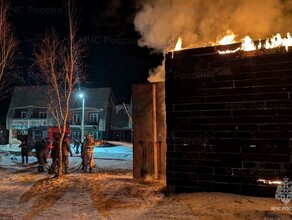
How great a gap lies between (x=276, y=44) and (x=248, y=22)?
127 inches

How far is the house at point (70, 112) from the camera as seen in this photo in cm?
4744

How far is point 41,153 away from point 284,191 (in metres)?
10.9

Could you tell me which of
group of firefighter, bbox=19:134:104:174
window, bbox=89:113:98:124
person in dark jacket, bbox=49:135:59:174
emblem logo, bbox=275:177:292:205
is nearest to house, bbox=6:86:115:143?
window, bbox=89:113:98:124

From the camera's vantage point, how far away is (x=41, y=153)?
14.8 metres

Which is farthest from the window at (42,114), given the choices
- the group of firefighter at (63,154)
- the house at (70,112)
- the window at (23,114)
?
the group of firefighter at (63,154)

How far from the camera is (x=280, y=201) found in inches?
282

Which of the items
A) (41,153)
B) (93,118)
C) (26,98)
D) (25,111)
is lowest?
(41,153)

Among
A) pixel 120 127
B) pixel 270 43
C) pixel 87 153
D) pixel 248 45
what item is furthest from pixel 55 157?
pixel 120 127

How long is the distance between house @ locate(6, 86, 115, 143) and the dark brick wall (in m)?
38.7

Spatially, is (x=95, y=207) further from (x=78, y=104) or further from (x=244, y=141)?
(x=78, y=104)

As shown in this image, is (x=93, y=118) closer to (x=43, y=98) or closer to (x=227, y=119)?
(x=43, y=98)

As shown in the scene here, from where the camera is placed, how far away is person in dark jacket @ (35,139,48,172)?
1468 cm

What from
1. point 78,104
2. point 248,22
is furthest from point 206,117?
point 78,104

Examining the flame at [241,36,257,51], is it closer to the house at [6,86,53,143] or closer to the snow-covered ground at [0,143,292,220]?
the snow-covered ground at [0,143,292,220]
